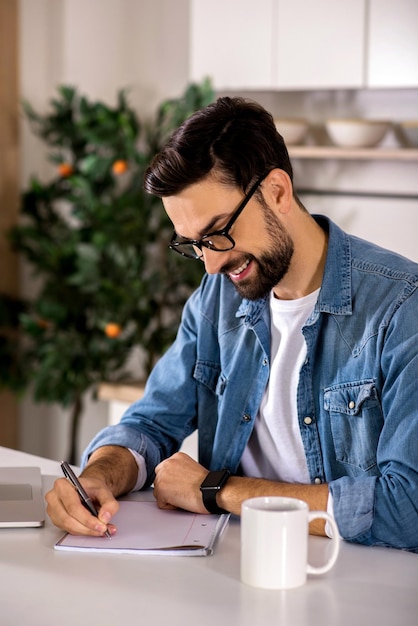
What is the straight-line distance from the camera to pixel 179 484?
1583mm

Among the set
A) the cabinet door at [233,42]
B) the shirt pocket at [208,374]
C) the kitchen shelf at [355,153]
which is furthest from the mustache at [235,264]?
the cabinet door at [233,42]

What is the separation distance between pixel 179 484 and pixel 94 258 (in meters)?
2.10

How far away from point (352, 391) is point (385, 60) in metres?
1.73

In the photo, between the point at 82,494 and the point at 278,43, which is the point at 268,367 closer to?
the point at 82,494

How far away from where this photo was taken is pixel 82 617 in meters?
1.17

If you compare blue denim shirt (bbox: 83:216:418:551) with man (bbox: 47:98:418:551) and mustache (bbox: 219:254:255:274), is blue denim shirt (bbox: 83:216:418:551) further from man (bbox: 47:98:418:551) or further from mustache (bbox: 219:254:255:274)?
mustache (bbox: 219:254:255:274)

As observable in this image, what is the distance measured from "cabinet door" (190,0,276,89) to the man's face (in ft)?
5.75

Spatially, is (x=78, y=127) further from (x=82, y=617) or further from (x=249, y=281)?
(x=82, y=617)

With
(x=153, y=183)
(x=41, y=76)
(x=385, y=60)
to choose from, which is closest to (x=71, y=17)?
(x=41, y=76)

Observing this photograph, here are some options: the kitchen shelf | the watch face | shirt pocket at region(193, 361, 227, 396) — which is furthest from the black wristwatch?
the kitchen shelf

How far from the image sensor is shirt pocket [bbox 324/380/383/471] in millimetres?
1630

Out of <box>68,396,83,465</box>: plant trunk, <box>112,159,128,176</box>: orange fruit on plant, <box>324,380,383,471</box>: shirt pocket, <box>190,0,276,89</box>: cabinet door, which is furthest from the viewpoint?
<box>68,396,83,465</box>: plant trunk

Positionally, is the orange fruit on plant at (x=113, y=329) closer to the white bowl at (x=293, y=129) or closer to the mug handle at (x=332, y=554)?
the white bowl at (x=293, y=129)

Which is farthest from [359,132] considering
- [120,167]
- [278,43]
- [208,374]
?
[208,374]
